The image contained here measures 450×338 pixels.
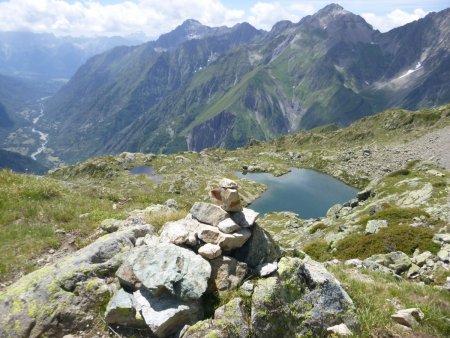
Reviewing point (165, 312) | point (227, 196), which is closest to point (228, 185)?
point (227, 196)

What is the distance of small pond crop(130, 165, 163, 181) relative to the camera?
14475cm

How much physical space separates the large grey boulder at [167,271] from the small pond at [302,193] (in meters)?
104

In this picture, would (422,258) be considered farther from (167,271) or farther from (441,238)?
(167,271)

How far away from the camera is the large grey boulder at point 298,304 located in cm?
1273

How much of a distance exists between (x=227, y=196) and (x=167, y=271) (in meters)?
4.11

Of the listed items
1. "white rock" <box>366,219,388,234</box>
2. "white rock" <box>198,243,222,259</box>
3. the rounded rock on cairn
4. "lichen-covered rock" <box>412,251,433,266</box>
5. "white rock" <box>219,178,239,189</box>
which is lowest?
"white rock" <box>366,219,388,234</box>

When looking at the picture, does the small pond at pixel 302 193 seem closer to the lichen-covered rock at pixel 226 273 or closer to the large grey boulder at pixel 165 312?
the lichen-covered rock at pixel 226 273

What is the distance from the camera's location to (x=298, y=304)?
13547 mm

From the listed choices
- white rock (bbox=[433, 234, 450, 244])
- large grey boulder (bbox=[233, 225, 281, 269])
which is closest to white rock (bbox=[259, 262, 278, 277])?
large grey boulder (bbox=[233, 225, 281, 269])

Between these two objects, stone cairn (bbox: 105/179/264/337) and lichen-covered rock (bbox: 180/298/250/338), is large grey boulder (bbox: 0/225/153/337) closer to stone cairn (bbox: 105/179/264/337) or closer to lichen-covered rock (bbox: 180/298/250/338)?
stone cairn (bbox: 105/179/264/337)

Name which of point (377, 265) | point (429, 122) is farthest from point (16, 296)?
point (429, 122)

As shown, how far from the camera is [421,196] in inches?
2119

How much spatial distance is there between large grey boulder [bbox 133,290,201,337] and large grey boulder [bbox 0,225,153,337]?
1.99 metres

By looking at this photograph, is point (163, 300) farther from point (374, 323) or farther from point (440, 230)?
point (440, 230)
